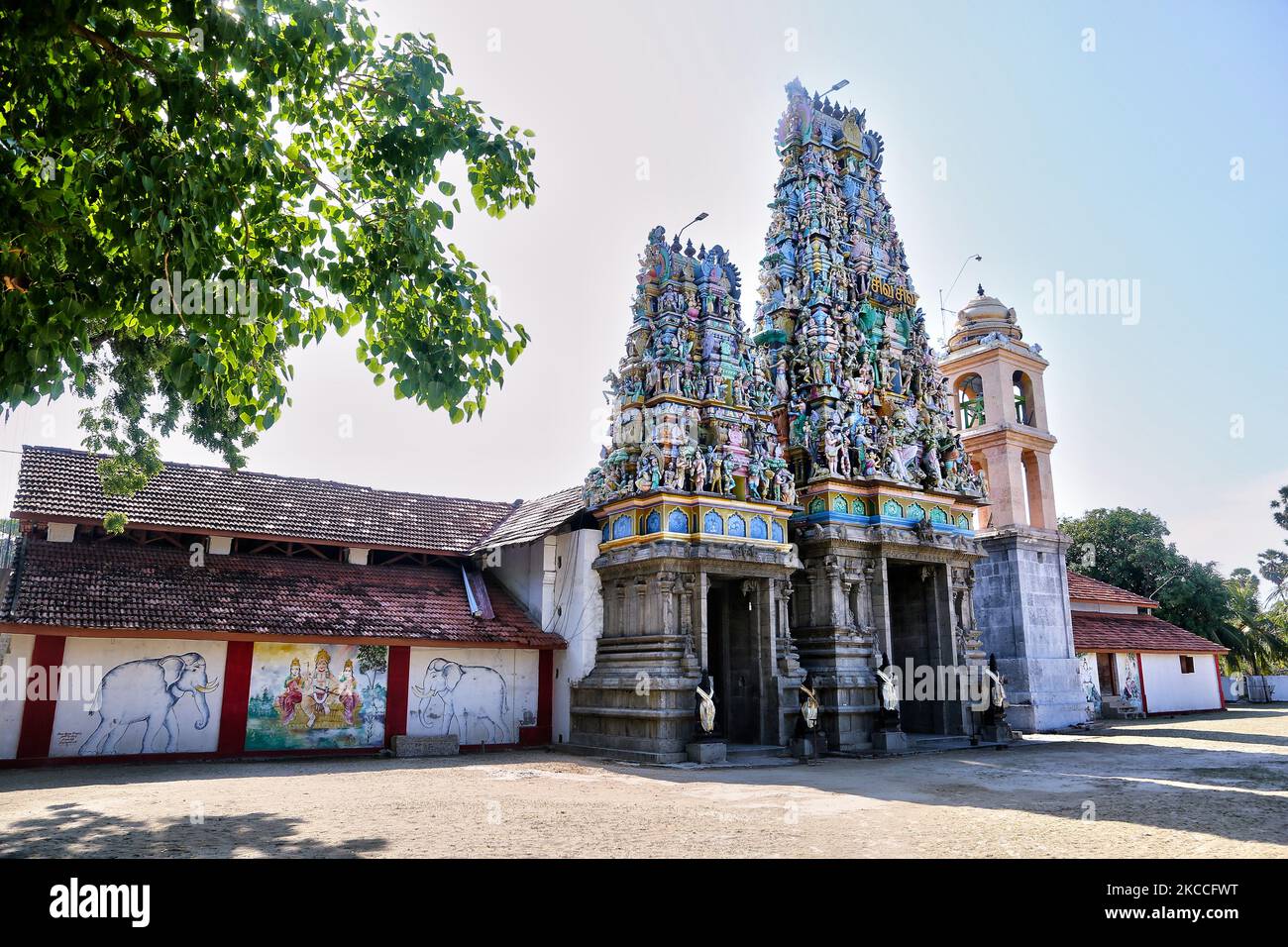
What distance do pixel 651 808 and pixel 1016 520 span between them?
19.4 metres

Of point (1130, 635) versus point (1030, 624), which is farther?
point (1130, 635)

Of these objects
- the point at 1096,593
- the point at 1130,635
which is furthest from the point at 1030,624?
the point at 1096,593

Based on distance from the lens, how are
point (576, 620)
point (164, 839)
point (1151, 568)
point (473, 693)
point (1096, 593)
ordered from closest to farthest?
point (164, 839) → point (473, 693) → point (576, 620) → point (1096, 593) → point (1151, 568)

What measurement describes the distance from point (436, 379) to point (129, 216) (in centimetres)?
257

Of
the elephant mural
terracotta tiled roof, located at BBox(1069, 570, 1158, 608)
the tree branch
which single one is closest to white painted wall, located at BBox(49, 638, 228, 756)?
the elephant mural

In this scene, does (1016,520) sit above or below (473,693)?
above

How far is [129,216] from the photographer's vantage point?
6.11 m

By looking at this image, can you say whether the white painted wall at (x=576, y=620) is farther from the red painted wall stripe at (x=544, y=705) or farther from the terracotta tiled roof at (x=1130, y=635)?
the terracotta tiled roof at (x=1130, y=635)

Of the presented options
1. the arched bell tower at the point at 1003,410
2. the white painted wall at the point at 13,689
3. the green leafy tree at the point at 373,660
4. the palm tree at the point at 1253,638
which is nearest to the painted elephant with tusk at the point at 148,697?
the white painted wall at the point at 13,689

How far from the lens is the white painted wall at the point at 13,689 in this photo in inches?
572

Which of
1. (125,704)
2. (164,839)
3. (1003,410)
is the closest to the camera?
(164,839)

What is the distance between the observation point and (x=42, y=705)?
583 inches

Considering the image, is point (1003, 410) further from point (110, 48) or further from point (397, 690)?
point (110, 48)
